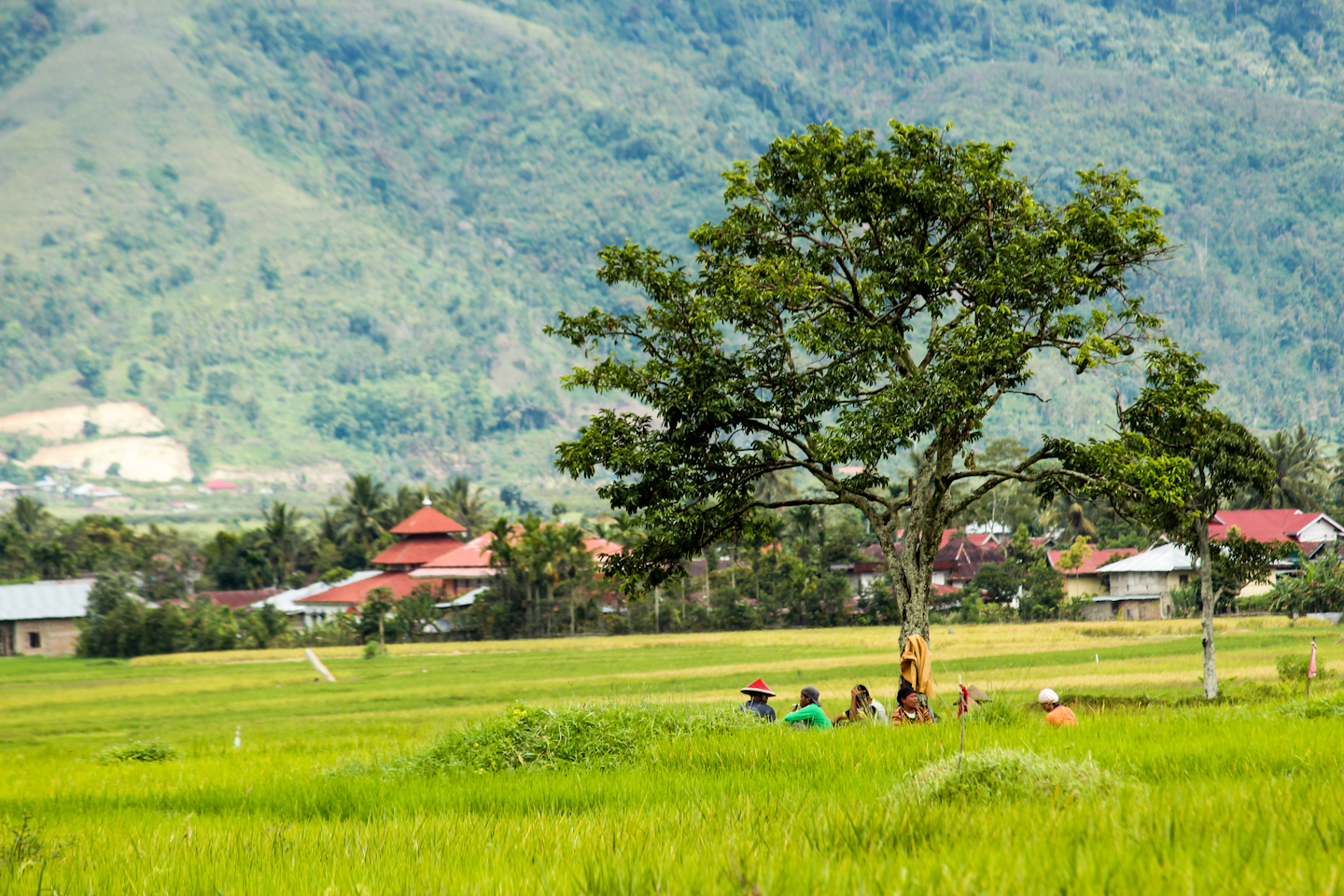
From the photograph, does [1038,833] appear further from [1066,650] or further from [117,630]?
[117,630]

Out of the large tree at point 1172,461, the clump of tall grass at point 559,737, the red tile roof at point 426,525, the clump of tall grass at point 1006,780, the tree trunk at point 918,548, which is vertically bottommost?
the clump of tall grass at point 559,737

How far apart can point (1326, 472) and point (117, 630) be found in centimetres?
12006

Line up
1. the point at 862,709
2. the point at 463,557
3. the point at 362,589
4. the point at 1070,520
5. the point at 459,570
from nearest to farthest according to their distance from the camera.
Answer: the point at 862,709, the point at 459,570, the point at 362,589, the point at 463,557, the point at 1070,520

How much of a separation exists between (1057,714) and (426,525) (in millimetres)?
105499

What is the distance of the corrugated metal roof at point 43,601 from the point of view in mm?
88750

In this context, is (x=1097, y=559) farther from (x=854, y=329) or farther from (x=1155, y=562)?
(x=854, y=329)

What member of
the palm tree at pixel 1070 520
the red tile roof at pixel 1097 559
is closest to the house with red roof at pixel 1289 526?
the red tile roof at pixel 1097 559

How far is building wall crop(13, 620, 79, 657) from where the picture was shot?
293 feet

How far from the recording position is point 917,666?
51.0 feet

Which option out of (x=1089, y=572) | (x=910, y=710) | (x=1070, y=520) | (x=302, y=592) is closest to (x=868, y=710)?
(x=910, y=710)

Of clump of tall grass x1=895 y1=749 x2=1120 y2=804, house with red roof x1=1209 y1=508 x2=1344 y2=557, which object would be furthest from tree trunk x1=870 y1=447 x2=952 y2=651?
house with red roof x1=1209 y1=508 x2=1344 y2=557

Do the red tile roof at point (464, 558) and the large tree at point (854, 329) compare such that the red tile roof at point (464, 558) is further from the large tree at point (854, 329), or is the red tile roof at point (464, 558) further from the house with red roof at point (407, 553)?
the large tree at point (854, 329)

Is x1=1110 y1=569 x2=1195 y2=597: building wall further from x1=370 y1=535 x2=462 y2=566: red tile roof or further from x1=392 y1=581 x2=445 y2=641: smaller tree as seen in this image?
x1=370 y1=535 x2=462 y2=566: red tile roof

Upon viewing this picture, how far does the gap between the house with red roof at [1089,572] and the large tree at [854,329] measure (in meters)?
68.2
